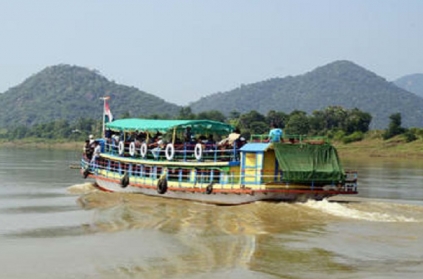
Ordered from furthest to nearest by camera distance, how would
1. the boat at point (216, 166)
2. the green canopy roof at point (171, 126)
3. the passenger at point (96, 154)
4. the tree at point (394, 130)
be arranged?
1. the tree at point (394, 130)
2. the passenger at point (96, 154)
3. the green canopy roof at point (171, 126)
4. the boat at point (216, 166)

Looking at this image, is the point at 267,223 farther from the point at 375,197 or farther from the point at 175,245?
the point at 375,197

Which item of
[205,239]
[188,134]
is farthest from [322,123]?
[205,239]

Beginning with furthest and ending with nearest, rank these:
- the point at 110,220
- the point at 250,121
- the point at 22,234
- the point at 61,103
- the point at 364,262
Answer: the point at 61,103
the point at 250,121
the point at 110,220
the point at 22,234
the point at 364,262

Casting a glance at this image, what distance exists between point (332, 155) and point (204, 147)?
4.28 meters

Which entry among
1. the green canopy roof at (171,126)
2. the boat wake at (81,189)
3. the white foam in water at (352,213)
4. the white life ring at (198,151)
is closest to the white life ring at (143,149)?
the green canopy roof at (171,126)

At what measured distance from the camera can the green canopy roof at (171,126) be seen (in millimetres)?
23156

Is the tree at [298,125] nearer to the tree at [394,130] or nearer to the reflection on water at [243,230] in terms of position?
the tree at [394,130]

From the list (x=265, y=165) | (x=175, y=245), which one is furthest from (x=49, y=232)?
(x=265, y=165)

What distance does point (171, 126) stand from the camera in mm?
23062

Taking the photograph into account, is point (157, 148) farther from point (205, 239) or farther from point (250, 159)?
point (205, 239)

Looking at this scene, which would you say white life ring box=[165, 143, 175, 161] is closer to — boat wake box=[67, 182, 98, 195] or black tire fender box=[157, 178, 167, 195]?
black tire fender box=[157, 178, 167, 195]

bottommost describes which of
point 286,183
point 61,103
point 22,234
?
point 22,234

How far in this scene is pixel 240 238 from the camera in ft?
50.5

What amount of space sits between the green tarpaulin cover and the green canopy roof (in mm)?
4335
